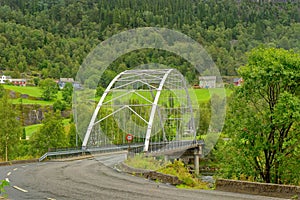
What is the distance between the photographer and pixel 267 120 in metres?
20.5

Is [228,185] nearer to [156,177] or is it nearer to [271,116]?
[156,177]

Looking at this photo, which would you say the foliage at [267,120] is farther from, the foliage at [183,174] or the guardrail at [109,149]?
the guardrail at [109,149]

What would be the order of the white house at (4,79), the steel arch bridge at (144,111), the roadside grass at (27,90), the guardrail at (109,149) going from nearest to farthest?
the guardrail at (109,149) < the steel arch bridge at (144,111) < the roadside grass at (27,90) < the white house at (4,79)

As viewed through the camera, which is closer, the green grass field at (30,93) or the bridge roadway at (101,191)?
the bridge roadway at (101,191)

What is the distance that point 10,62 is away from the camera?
173m

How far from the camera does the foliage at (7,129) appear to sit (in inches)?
1639

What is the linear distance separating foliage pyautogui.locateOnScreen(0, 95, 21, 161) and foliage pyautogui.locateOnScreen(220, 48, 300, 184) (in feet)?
84.6

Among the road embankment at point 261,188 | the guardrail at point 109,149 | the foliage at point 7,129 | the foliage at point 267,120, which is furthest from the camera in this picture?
the foliage at point 7,129

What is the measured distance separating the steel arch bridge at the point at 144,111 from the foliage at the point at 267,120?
2322cm

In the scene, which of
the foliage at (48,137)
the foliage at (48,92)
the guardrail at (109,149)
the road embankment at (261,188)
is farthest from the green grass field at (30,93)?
the road embankment at (261,188)

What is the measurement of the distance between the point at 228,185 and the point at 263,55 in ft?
30.4

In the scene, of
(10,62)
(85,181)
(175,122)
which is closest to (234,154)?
(85,181)

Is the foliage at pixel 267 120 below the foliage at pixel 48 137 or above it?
above

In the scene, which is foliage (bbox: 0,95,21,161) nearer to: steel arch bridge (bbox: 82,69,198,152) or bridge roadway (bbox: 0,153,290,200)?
steel arch bridge (bbox: 82,69,198,152)
